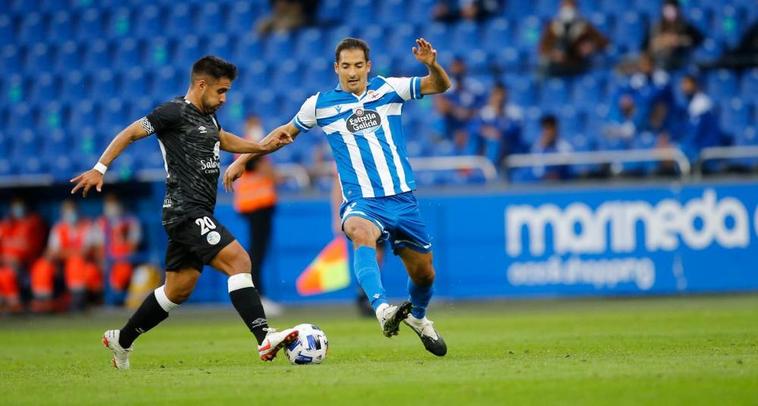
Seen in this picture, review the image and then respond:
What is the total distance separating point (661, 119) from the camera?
1703cm

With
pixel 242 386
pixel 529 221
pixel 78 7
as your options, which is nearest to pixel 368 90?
pixel 242 386

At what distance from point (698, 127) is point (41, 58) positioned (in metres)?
13.3

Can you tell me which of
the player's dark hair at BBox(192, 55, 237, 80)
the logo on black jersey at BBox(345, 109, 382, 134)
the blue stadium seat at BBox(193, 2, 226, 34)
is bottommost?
the logo on black jersey at BBox(345, 109, 382, 134)

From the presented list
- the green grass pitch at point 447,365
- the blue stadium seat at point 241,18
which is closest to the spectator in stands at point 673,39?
the green grass pitch at point 447,365

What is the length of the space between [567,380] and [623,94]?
37.2ft

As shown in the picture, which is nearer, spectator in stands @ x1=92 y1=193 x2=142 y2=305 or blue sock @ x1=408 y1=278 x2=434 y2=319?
blue sock @ x1=408 y1=278 x2=434 y2=319

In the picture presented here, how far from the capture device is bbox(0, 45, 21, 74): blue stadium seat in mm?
24344

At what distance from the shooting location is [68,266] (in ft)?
58.0

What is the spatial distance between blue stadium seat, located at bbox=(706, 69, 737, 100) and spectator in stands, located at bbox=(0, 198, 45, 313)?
10.1m

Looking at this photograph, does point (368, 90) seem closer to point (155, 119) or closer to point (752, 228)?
point (155, 119)

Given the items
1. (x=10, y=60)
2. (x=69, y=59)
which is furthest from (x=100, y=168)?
(x=10, y=60)

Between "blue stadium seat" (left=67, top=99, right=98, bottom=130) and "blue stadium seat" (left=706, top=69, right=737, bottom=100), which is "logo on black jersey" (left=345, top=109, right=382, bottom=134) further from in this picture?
"blue stadium seat" (left=67, top=99, right=98, bottom=130)

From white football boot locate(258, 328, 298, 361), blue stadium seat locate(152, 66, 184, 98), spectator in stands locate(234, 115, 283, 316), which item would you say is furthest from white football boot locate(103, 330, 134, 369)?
blue stadium seat locate(152, 66, 184, 98)

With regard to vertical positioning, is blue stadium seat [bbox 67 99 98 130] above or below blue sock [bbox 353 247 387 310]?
above
